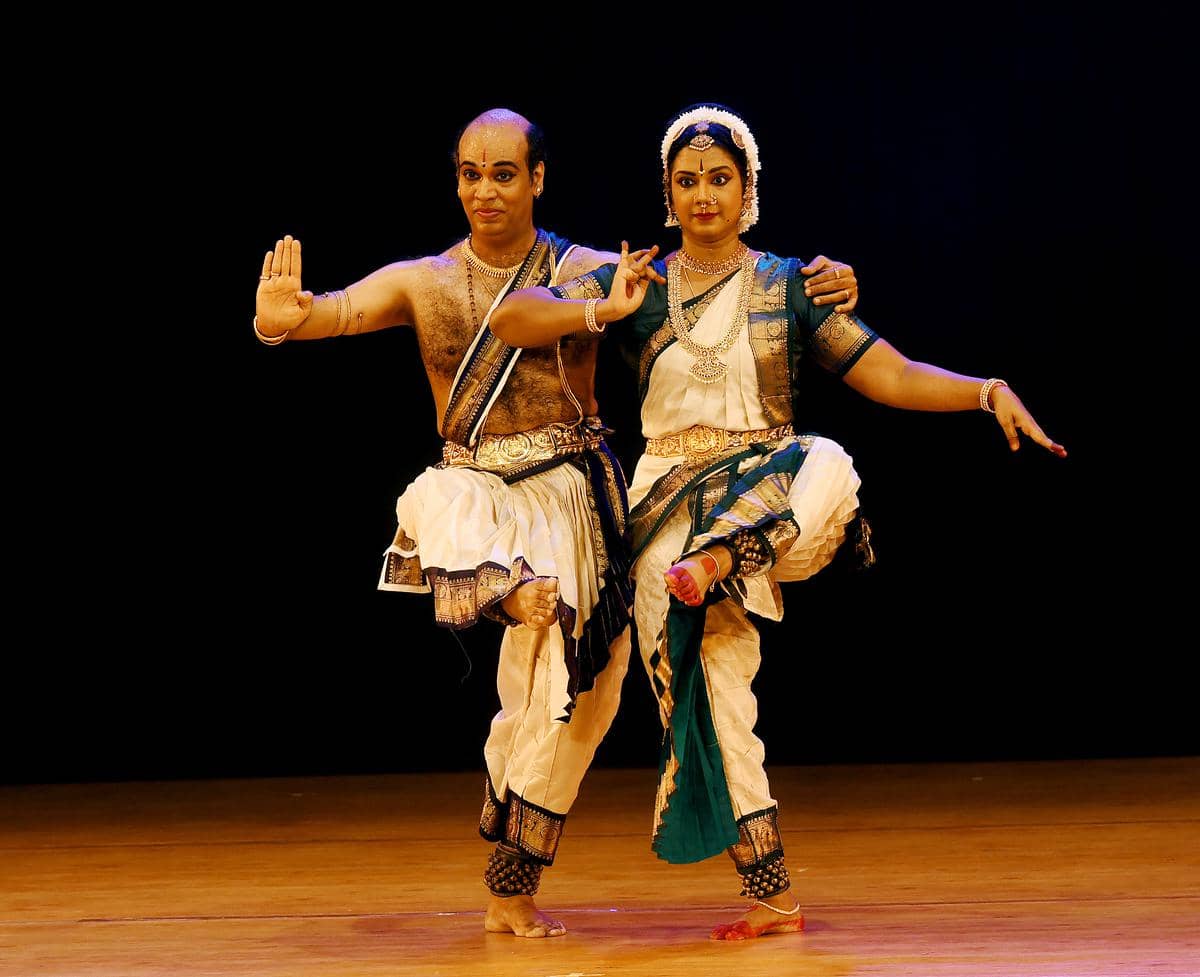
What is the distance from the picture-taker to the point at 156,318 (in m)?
5.09

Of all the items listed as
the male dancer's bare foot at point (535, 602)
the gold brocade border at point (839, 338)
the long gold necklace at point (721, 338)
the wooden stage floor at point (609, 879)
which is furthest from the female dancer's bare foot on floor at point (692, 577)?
the wooden stage floor at point (609, 879)

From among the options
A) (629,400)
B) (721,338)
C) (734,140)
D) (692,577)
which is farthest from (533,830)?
(629,400)

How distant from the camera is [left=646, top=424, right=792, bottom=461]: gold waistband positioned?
3322mm

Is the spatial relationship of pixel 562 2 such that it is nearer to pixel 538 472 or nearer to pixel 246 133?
pixel 246 133

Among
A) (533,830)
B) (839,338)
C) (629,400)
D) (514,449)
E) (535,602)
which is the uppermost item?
(839,338)

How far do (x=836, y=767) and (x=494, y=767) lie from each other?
81.3 inches

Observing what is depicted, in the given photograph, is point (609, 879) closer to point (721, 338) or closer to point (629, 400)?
point (721, 338)

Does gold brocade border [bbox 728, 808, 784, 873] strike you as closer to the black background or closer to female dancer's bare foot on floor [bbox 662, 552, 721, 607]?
female dancer's bare foot on floor [bbox 662, 552, 721, 607]

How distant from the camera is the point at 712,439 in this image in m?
3.33

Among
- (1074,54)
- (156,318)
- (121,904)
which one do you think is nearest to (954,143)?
(1074,54)

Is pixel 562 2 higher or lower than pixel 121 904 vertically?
higher

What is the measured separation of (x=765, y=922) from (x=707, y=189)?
4.41 feet

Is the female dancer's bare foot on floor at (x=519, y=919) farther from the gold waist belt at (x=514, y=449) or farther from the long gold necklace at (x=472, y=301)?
the long gold necklace at (x=472, y=301)

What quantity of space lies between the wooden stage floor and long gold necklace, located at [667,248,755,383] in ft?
3.39
